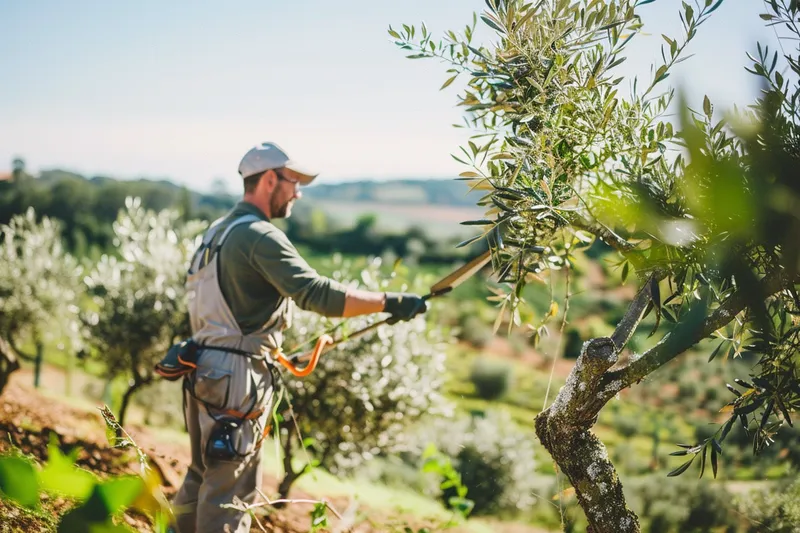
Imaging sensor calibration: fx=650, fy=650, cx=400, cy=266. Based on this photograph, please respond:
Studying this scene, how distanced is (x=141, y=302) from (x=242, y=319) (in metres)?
7.40

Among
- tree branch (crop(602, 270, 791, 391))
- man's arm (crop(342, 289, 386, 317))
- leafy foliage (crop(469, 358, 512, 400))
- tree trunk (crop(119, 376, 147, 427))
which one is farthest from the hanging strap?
leafy foliage (crop(469, 358, 512, 400))

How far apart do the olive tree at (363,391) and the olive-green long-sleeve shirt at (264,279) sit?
3.59 metres

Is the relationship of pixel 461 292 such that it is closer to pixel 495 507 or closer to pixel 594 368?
pixel 495 507

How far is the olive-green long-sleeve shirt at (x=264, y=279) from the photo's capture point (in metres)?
3.85

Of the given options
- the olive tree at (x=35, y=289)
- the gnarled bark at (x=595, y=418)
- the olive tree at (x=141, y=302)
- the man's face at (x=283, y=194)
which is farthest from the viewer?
the olive tree at (x=35, y=289)

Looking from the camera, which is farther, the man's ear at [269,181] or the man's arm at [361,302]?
the man's ear at [269,181]

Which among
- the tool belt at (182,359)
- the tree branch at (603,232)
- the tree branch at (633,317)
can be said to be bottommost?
the tool belt at (182,359)

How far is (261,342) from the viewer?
4.06m

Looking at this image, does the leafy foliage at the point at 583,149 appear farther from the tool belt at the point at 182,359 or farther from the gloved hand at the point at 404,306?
the tool belt at the point at 182,359

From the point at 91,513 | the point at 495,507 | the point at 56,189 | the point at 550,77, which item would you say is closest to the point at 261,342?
the point at 550,77

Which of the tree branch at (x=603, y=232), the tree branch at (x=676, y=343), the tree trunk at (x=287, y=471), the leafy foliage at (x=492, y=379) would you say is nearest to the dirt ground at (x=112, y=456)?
the tree trunk at (x=287, y=471)

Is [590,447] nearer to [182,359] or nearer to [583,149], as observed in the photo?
[583,149]

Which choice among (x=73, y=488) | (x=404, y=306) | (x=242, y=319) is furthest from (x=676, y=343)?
(x=242, y=319)

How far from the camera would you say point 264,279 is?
4023mm
